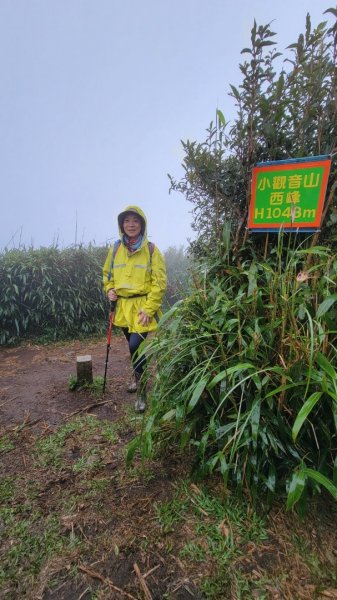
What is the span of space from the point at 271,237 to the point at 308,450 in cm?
142

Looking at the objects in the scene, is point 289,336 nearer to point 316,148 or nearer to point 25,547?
point 316,148

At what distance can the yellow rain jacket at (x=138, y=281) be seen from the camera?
2.67 meters

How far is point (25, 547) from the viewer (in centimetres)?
139

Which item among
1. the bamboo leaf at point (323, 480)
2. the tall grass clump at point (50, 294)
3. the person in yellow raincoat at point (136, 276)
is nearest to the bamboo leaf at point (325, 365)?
the bamboo leaf at point (323, 480)

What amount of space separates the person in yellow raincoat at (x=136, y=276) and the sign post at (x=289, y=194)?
3.47 feet

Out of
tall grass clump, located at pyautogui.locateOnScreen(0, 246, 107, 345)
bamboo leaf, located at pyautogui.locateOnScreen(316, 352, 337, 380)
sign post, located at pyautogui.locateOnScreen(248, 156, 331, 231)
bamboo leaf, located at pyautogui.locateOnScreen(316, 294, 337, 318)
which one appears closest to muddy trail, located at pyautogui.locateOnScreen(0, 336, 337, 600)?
bamboo leaf, located at pyautogui.locateOnScreen(316, 352, 337, 380)

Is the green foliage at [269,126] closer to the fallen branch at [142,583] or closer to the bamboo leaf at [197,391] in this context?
the bamboo leaf at [197,391]

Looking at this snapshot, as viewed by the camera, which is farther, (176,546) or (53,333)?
(53,333)

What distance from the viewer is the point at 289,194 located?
1797 millimetres

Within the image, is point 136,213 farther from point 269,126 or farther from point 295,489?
point 295,489

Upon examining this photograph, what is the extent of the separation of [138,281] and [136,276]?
0.17 feet

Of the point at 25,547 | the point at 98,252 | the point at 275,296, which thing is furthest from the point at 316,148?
the point at 98,252

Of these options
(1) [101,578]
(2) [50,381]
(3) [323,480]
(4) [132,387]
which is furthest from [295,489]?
(2) [50,381]

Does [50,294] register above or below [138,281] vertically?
below
